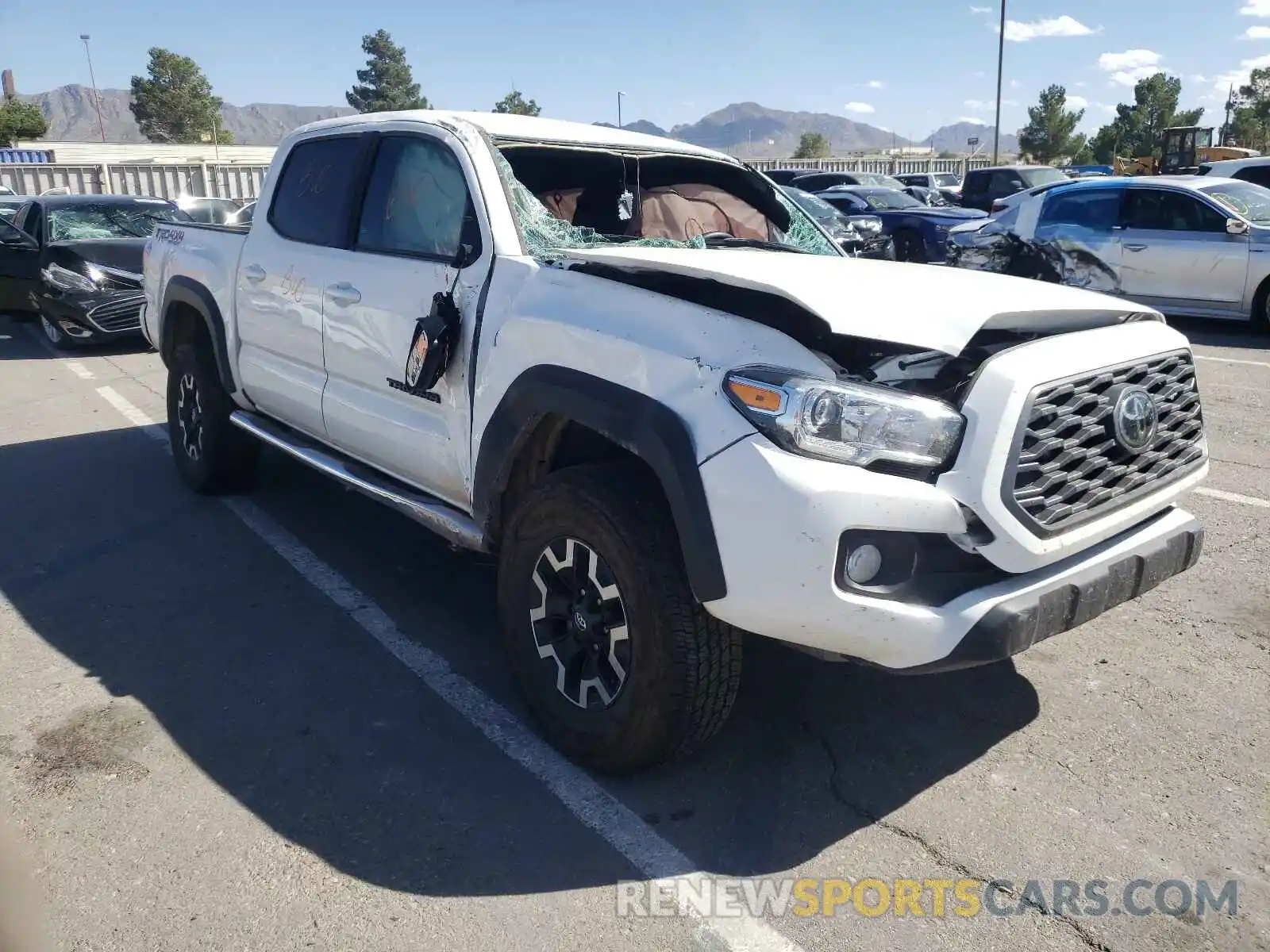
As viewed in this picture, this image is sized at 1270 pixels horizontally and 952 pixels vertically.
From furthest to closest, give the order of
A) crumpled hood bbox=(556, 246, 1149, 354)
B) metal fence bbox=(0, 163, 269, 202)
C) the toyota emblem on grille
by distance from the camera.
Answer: metal fence bbox=(0, 163, 269, 202)
the toyota emblem on grille
crumpled hood bbox=(556, 246, 1149, 354)

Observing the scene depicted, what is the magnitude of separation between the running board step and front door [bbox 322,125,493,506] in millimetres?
57

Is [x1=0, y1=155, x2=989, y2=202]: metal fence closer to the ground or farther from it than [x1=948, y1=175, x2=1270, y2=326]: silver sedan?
farther from it

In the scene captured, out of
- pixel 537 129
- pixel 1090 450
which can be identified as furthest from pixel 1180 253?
pixel 1090 450

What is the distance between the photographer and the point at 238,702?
364 cm

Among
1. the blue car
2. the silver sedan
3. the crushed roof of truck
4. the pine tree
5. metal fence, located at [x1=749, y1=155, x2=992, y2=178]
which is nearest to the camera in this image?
the crushed roof of truck

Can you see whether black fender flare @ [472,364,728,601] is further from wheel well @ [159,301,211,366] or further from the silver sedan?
the silver sedan

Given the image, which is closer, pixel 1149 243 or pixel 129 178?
pixel 1149 243

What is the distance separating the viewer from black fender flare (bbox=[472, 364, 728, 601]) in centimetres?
263

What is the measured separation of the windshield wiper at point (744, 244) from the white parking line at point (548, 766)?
6.63 ft

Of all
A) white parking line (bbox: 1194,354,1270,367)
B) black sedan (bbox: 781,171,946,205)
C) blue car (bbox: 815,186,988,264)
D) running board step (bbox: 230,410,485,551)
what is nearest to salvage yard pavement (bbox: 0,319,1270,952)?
running board step (bbox: 230,410,485,551)

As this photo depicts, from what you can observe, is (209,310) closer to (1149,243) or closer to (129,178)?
(1149,243)

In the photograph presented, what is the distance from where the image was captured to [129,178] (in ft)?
75.7

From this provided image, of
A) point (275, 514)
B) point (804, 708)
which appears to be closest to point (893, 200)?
point (275, 514)

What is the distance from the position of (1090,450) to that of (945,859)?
117 centimetres
